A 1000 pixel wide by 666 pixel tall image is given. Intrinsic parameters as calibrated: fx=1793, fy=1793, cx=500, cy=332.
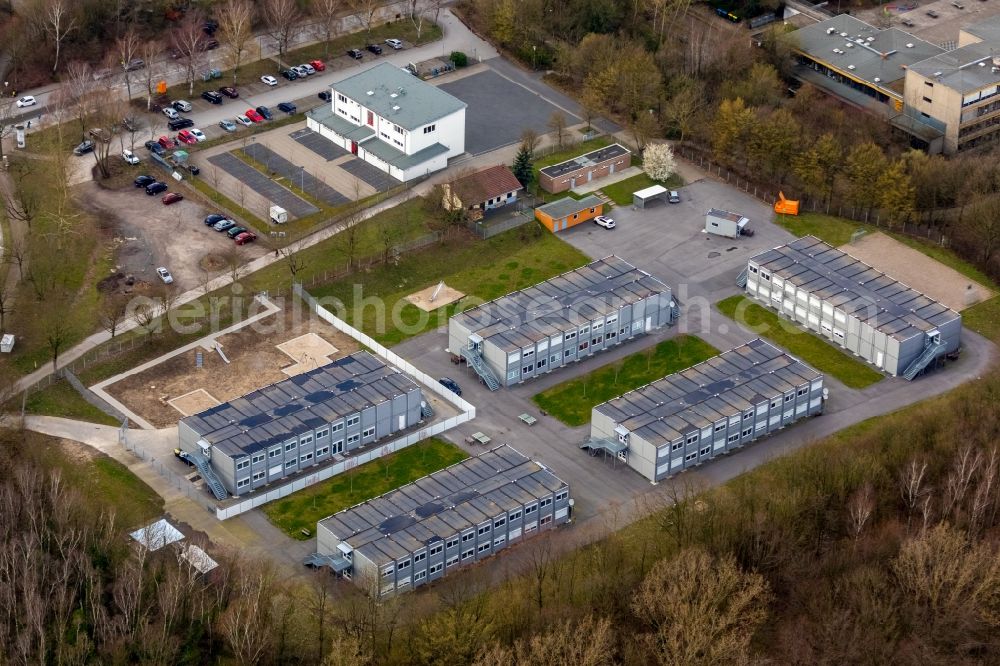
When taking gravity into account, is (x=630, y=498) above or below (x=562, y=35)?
below

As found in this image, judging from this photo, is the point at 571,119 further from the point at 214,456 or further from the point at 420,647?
the point at 420,647

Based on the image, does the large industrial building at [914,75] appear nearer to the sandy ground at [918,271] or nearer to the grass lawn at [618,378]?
the sandy ground at [918,271]

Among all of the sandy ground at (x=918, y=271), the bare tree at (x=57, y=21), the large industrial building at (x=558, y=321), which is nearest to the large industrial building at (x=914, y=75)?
the sandy ground at (x=918, y=271)

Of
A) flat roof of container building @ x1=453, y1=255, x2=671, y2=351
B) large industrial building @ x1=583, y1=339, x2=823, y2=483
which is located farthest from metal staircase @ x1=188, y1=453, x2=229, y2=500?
large industrial building @ x1=583, y1=339, x2=823, y2=483

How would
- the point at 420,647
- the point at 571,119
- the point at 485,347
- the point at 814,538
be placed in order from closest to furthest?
the point at 420,647, the point at 814,538, the point at 485,347, the point at 571,119

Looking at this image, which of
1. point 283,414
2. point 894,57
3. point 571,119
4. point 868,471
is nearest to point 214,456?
point 283,414

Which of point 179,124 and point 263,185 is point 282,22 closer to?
point 179,124

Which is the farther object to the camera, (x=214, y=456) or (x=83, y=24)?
(x=83, y=24)
